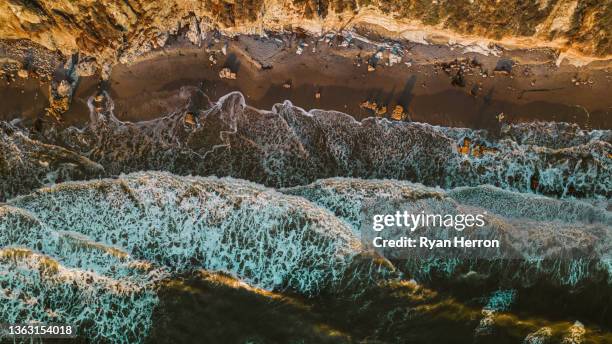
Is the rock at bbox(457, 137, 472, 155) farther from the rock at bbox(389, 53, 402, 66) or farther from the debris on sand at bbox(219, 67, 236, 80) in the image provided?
the debris on sand at bbox(219, 67, 236, 80)

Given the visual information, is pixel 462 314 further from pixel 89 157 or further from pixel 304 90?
pixel 89 157

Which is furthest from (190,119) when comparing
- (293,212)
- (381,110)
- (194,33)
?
(381,110)

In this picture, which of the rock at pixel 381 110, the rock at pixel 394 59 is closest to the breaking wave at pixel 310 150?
the rock at pixel 381 110

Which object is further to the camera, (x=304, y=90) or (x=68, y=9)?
(x=304, y=90)

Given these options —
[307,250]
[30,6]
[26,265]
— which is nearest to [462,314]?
[307,250]

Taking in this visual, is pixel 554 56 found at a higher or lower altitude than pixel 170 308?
higher

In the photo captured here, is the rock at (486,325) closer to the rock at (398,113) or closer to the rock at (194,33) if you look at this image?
the rock at (398,113)
